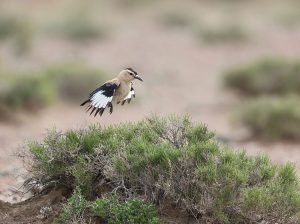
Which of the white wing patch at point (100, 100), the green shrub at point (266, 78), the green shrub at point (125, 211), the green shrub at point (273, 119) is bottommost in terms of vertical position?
the green shrub at point (125, 211)

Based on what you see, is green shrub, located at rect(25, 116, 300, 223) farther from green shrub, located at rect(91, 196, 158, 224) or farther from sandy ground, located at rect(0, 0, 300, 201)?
sandy ground, located at rect(0, 0, 300, 201)

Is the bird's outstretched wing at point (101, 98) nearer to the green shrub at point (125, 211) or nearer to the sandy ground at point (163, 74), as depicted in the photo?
the sandy ground at point (163, 74)

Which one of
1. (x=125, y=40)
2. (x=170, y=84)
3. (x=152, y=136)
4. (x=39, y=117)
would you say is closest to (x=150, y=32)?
(x=125, y=40)

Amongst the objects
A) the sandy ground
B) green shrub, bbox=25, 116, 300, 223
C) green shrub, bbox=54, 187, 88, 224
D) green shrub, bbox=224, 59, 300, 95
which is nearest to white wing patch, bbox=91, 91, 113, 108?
green shrub, bbox=25, 116, 300, 223

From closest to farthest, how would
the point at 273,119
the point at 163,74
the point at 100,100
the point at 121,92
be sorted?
1. the point at 100,100
2. the point at 121,92
3. the point at 273,119
4. the point at 163,74

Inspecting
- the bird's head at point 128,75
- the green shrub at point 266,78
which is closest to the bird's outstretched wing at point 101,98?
the bird's head at point 128,75

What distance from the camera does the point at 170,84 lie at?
18812mm

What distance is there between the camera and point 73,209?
5.91 metres

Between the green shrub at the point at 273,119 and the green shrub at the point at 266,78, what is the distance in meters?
3.52

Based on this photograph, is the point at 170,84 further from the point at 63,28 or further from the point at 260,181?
the point at 260,181

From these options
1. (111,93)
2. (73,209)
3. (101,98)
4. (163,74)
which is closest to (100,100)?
(101,98)

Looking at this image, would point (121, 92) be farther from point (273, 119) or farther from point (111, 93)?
point (273, 119)

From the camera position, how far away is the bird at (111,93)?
6504 mm

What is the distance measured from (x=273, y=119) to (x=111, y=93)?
22.5 feet
